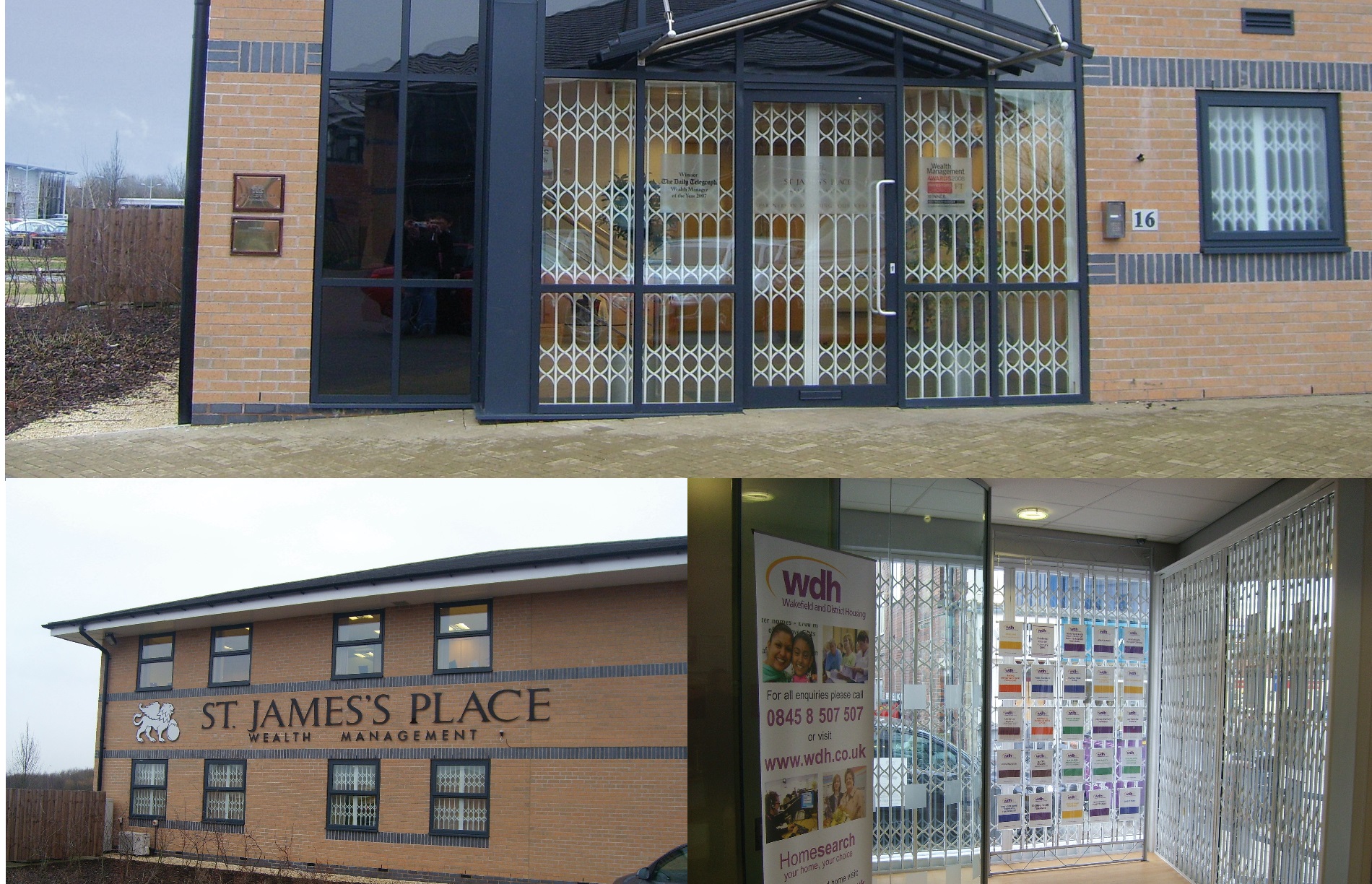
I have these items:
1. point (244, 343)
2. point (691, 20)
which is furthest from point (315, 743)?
point (691, 20)

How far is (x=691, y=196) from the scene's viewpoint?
27.6 ft

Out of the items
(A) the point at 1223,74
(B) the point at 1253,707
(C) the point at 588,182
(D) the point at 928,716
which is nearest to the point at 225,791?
(D) the point at 928,716

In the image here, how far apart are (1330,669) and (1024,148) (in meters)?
4.15

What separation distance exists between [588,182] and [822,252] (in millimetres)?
1726

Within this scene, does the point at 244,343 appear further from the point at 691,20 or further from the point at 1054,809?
the point at 1054,809

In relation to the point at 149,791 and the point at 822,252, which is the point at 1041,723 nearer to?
the point at 822,252

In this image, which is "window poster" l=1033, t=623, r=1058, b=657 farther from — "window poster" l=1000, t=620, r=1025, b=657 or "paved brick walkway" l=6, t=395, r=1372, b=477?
"paved brick walkway" l=6, t=395, r=1372, b=477

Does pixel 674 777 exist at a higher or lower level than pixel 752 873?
higher

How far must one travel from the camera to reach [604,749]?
512 cm

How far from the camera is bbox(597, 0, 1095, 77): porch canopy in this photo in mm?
7949

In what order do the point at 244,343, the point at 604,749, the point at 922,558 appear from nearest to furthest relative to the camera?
the point at 604,749
the point at 922,558
the point at 244,343

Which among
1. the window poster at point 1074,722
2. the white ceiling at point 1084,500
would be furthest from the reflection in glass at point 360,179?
the window poster at point 1074,722

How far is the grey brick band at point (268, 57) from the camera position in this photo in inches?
319

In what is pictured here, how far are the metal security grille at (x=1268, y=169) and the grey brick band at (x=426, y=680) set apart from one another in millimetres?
6060
